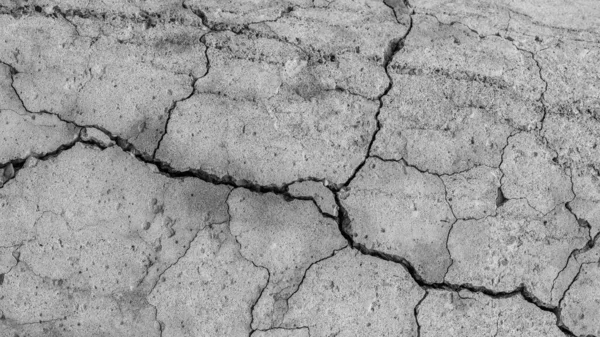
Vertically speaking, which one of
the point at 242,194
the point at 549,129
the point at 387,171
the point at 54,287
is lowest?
the point at 54,287

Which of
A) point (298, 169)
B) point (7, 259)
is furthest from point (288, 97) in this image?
Answer: point (7, 259)

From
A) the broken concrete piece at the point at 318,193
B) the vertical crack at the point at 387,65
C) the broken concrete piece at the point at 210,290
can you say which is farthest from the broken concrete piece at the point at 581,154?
the broken concrete piece at the point at 210,290

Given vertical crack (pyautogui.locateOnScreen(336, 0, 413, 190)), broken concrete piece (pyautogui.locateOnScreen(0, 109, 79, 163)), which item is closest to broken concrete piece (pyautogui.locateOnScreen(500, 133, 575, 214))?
vertical crack (pyautogui.locateOnScreen(336, 0, 413, 190))

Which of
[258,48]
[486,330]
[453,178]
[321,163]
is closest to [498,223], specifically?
[453,178]

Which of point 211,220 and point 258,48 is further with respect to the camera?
point 258,48

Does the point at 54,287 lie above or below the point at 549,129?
below

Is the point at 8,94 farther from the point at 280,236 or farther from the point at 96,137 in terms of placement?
the point at 280,236

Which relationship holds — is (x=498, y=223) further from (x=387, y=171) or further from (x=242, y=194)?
(x=242, y=194)

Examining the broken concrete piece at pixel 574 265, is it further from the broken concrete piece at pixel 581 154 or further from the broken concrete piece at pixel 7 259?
the broken concrete piece at pixel 7 259
